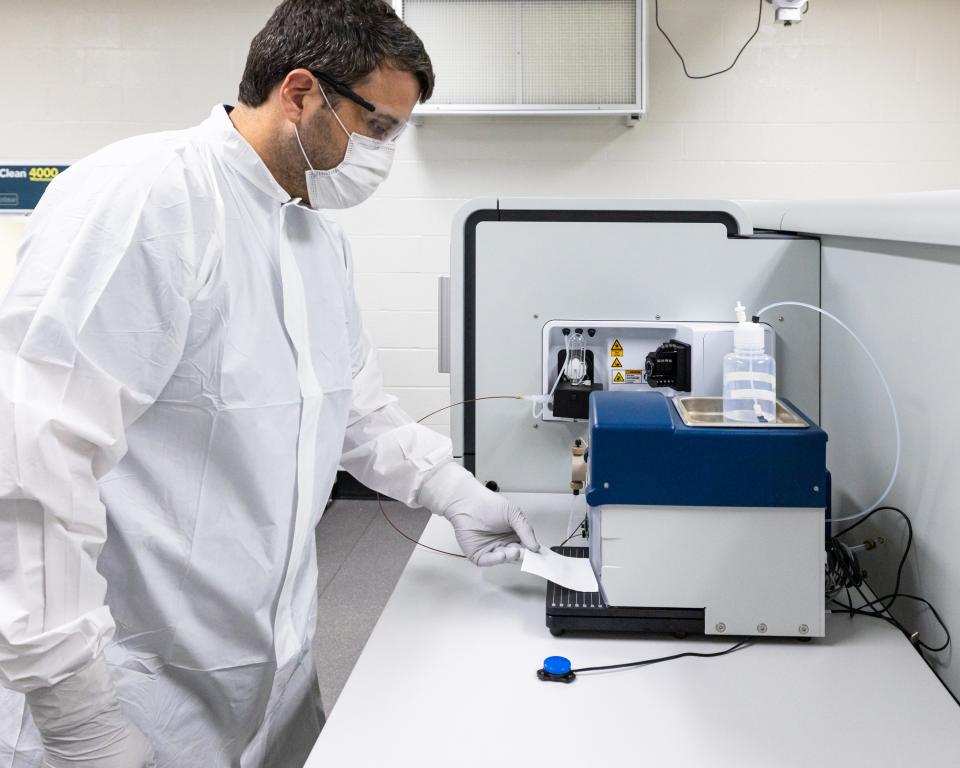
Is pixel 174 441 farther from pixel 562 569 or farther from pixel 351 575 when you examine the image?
pixel 351 575

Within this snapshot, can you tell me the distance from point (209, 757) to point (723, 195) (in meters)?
2.94

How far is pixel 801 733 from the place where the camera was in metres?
0.90

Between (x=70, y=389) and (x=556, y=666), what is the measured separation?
0.58 meters

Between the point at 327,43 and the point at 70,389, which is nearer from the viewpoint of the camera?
the point at 70,389

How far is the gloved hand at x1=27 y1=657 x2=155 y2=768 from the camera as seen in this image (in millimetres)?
905

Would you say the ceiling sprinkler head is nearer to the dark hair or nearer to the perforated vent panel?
the perforated vent panel

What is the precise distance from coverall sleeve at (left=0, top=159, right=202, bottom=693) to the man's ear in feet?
0.77

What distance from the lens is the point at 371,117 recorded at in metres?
1.14

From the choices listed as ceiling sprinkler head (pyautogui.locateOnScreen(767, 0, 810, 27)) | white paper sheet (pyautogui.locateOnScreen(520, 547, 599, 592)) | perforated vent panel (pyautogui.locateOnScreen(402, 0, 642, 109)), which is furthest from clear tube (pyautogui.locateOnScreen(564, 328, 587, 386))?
ceiling sprinkler head (pyautogui.locateOnScreen(767, 0, 810, 27))

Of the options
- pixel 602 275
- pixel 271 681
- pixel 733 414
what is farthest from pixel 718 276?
pixel 271 681

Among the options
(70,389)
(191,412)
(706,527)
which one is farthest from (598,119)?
(70,389)

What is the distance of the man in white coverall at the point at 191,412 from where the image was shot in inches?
33.7

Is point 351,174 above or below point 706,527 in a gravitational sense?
above

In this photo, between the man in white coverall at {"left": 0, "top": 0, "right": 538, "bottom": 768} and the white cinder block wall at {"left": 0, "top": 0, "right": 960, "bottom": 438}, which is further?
the white cinder block wall at {"left": 0, "top": 0, "right": 960, "bottom": 438}
